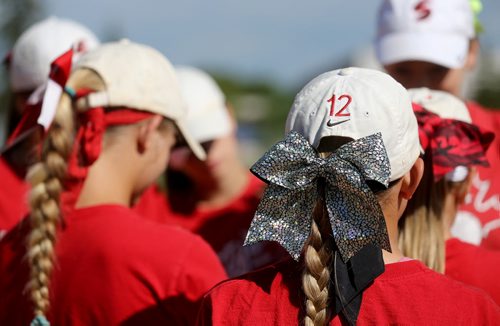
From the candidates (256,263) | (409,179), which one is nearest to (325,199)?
(409,179)

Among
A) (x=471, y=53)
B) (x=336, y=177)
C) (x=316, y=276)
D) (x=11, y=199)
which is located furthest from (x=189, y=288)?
(x=471, y=53)

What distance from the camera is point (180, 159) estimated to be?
214 inches

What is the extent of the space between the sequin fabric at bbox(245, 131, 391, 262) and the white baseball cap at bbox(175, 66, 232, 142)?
116 inches

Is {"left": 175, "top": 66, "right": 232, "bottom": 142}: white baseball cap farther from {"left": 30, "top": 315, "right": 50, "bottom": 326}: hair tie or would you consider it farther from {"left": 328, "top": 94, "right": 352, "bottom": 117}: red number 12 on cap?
{"left": 328, "top": 94, "right": 352, "bottom": 117}: red number 12 on cap

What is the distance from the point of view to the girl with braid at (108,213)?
2.91 m

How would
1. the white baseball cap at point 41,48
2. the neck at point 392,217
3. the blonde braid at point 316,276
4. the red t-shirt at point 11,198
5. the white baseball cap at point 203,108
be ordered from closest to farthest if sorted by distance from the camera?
the blonde braid at point 316,276 < the neck at point 392,217 < the red t-shirt at point 11,198 < the white baseball cap at point 41,48 < the white baseball cap at point 203,108

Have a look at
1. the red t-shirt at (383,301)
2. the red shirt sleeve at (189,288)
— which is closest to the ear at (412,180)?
the red t-shirt at (383,301)

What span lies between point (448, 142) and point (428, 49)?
1.22 meters

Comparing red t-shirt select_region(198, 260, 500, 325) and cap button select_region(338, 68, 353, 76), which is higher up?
cap button select_region(338, 68, 353, 76)

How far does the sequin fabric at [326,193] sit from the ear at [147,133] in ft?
3.27

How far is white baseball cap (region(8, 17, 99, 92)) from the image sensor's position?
455 centimetres

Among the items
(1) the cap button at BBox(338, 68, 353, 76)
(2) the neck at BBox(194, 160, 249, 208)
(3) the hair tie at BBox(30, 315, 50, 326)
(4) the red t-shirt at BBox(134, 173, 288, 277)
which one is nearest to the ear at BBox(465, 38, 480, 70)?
(4) the red t-shirt at BBox(134, 173, 288, 277)

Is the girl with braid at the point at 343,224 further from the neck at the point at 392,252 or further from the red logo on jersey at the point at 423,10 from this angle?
the red logo on jersey at the point at 423,10

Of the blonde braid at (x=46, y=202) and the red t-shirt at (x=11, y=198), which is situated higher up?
the blonde braid at (x=46, y=202)
